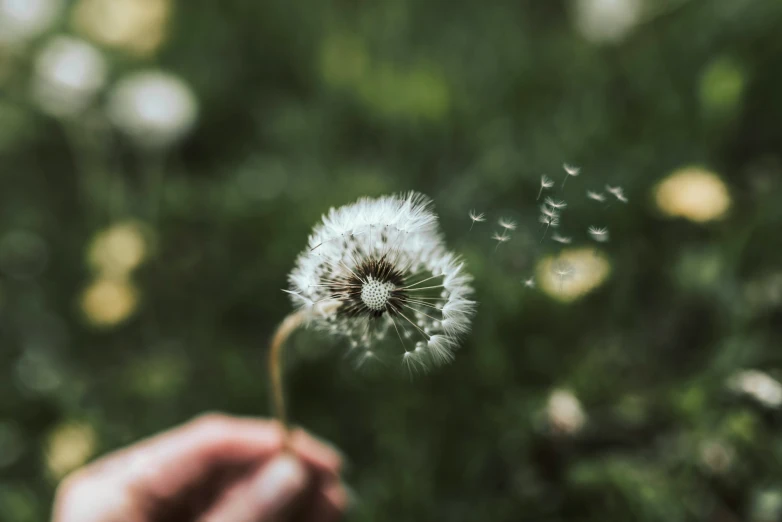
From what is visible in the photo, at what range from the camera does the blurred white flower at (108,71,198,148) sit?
1.50 metres

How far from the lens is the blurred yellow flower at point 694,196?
96 cm

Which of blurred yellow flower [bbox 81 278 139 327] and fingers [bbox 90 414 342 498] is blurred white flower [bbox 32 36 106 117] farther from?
fingers [bbox 90 414 342 498]

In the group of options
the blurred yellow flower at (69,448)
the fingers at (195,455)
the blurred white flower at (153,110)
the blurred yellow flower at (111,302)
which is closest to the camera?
the fingers at (195,455)

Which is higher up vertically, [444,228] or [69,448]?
[444,228]

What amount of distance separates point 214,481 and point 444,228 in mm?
569

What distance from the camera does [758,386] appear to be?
2.71ft

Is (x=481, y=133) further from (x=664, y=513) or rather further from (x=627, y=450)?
(x=664, y=513)

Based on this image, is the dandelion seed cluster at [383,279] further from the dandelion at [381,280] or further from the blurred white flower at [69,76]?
the blurred white flower at [69,76]

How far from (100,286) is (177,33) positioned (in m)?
0.81

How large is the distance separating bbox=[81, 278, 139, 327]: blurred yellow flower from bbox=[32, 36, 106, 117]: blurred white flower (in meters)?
0.47

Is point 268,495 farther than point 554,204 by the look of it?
Yes

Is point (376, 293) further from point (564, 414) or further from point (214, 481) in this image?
point (214, 481)

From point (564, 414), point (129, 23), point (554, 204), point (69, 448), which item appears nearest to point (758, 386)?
point (564, 414)

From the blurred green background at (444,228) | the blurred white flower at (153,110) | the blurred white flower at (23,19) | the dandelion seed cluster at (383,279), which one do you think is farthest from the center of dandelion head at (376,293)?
the blurred white flower at (23,19)
